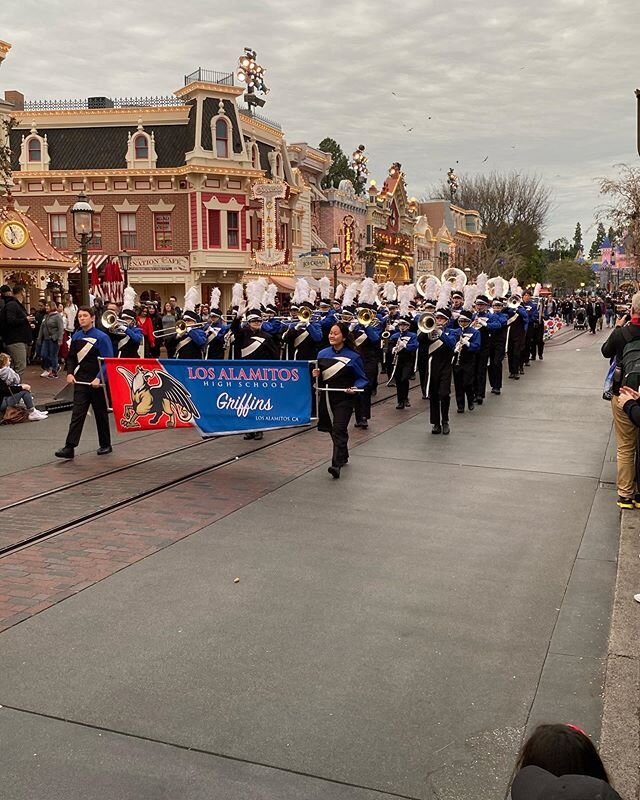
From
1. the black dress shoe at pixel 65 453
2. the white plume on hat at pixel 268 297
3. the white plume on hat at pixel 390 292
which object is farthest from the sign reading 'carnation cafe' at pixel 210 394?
the white plume on hat at pixel 390 292

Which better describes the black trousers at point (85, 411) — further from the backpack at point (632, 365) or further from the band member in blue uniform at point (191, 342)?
the backpack at point (632, 365)

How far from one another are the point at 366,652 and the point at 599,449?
7.06 meters

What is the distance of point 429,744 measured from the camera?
12.2ft

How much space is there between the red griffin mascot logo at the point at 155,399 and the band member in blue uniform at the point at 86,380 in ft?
1.24

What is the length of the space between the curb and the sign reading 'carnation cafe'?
16.2 feet

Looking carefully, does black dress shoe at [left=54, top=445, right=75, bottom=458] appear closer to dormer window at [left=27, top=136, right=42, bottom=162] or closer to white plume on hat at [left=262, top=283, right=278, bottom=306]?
white plume on hat at [left=262, top=283, right=278, bottom=306]

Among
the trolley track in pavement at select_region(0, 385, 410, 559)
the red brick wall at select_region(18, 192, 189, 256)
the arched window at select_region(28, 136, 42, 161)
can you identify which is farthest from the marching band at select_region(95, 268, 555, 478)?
the arched window at select_region(28, 136, 42, 161)

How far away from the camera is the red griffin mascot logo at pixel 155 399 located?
10008 mm

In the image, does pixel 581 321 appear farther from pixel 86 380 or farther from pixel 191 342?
pixel 86 380

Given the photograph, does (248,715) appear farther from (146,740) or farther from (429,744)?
(429,744)

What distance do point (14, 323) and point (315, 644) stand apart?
492 inches

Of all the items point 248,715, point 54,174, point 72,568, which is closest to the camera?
point 248,715

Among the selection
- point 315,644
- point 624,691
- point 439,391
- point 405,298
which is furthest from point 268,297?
point 624,691

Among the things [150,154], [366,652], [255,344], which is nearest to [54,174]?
[150,154]
